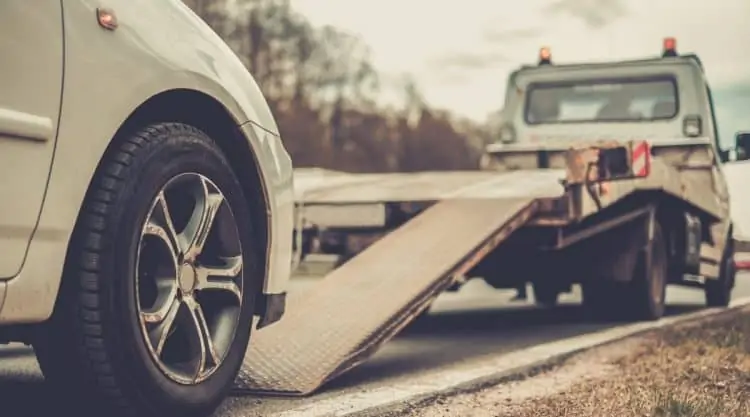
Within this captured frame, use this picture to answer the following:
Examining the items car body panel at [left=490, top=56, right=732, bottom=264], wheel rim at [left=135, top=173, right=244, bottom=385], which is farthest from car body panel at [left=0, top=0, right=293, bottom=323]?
car body panel at [left=490, top=56, right=732, bottom=264]

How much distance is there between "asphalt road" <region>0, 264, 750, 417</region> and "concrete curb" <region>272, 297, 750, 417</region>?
0.11m

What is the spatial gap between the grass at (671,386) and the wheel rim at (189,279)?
3.36 ft

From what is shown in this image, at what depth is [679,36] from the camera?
37.2 feet

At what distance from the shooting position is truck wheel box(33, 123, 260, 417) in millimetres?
3270

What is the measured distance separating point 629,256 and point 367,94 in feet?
126

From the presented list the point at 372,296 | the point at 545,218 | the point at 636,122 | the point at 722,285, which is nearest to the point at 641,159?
the point at 545,218

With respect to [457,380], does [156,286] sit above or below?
above

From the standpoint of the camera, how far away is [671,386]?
4.72m

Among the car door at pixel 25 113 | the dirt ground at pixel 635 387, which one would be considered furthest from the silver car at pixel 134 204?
the dirt ground at pixel 635 387

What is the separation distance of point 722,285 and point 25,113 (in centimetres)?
864

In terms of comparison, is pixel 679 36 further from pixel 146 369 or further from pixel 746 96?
pixel 146 369

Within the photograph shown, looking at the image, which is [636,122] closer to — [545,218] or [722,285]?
Answer: [722,285]

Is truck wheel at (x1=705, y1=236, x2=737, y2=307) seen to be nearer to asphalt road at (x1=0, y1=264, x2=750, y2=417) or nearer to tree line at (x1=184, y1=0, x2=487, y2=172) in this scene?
asphalt road at (x1=0, y1=264, x2=750, y2=417)

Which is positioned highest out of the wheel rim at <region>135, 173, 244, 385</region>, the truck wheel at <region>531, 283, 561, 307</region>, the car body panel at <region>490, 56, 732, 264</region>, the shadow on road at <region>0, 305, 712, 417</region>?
the car body panel at <region>490, 56, 732, 264</region>
